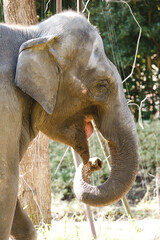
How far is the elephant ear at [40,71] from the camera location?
282 centimetres

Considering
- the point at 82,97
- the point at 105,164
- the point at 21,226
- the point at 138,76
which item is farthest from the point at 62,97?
the point at 138,76

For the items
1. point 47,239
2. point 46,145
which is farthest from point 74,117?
point 46,145

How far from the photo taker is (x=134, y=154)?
3121 mm

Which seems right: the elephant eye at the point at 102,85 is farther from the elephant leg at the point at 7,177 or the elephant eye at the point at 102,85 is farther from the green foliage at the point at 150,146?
the green foliage at the point at 150,146

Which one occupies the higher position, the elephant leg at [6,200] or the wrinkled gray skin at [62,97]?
the wrinkled gray skin at [62,97]

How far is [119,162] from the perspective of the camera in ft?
10.3

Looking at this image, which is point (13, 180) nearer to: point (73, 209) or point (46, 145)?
point (46, 145)

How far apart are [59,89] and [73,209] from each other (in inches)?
245

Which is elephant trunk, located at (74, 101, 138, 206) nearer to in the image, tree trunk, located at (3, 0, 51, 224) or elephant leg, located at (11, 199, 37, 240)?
elephant leg, located at (11, 199, 37, 240)

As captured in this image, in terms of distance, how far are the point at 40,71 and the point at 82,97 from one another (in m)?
0.37

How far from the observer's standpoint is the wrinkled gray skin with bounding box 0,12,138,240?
111 inches

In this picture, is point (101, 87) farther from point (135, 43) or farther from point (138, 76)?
point (138, 76)

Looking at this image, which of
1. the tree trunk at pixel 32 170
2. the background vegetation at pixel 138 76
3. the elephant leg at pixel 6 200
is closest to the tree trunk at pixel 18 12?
the tree trunk at pixel 32 170

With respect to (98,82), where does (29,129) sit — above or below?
below
